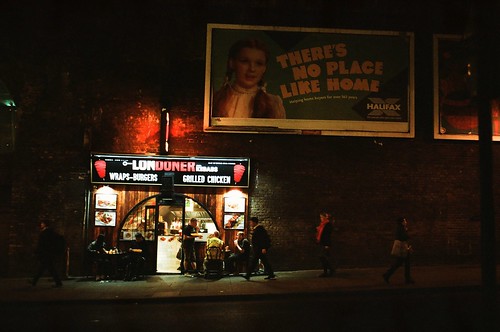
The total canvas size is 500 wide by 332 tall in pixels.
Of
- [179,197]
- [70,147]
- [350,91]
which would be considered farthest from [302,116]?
[70,147]

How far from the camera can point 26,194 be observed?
47.5 feet

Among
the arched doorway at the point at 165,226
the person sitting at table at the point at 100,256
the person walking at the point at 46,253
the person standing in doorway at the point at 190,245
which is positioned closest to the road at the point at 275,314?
the person walking at the point at 46,253

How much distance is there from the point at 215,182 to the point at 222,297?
427cm

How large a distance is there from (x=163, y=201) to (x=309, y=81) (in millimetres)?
5855

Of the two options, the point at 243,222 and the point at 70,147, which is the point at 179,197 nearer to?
the point at 243,222

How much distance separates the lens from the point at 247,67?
50.0 ft

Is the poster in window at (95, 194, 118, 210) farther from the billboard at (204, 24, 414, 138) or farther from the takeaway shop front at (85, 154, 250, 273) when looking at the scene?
the billboard at (204, 24, 414, 138)

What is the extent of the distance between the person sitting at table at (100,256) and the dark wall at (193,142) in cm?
81

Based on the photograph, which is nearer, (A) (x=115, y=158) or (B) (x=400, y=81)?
(A) (x=115, y=158)

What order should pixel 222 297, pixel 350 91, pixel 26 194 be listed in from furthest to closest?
1. pixel 350 91
2. pixel 26 194
3. pixel 222 297

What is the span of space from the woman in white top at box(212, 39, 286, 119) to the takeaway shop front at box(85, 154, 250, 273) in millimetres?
1584

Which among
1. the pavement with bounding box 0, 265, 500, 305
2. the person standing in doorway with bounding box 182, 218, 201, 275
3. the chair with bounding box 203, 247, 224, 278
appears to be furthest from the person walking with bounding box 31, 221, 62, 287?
the chair with bounding box 203, 247, 224, 278

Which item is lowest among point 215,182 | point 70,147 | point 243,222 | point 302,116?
point 243,222

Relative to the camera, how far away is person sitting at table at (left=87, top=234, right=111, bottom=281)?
44.8 ft
